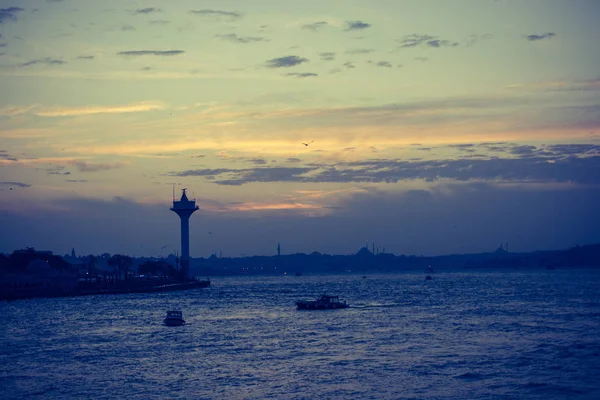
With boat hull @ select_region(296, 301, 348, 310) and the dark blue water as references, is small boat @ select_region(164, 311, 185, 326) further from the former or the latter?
boat hull @ select_region(296, 301, 348, 310)

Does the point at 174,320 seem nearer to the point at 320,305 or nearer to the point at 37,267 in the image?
the point at 320,305

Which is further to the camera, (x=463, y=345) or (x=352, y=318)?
(x=352, y=318)

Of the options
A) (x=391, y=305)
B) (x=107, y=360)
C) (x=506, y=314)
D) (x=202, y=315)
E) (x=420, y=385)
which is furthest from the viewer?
(x=391, y=305)

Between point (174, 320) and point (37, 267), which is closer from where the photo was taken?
point (174, 320)

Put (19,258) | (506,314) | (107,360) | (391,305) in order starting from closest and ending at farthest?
(107,360), (506,314), (391,305), (19,258)

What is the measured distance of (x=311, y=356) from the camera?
50.9 metres

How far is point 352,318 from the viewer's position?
80.4 metres

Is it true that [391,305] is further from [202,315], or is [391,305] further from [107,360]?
[107,360]

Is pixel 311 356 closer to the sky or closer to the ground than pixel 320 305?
closer to the ground

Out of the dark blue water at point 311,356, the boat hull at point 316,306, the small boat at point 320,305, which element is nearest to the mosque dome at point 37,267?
the dark blue water at point 311,356

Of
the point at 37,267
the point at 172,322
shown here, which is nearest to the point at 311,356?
the point at 172,322

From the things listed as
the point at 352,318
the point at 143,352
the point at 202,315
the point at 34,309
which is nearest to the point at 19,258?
the point at 34,309

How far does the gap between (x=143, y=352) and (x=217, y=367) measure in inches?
390

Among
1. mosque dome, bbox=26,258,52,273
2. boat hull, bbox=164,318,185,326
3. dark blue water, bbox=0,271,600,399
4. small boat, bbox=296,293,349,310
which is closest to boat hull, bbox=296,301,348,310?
small boat, bbox=296,293,349,310
